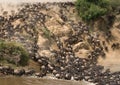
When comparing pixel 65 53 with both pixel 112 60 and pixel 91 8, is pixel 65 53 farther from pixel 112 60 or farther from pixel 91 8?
pixel 91 8

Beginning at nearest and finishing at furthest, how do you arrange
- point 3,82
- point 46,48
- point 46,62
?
point 3,82 < point 46,62 < point 46,48

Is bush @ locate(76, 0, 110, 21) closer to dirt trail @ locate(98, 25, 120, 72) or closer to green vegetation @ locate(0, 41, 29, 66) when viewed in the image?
dirt trail @ locate(98, 25, 120, 72)

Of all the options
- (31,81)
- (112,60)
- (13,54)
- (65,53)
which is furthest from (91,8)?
(31,81)

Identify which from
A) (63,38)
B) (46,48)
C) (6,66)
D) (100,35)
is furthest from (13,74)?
(100,35)

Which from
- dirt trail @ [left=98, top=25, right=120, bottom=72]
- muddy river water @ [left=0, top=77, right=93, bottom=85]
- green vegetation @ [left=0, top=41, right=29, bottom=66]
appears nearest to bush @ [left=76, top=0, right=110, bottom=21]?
dirt trail @ [left=98, top=25, right=120, bottom=72]

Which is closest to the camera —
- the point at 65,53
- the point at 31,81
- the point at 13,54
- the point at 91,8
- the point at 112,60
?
the point at 31,81

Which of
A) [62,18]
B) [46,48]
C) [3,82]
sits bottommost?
[3,82]

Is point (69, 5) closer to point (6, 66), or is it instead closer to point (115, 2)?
point (115, 2)
